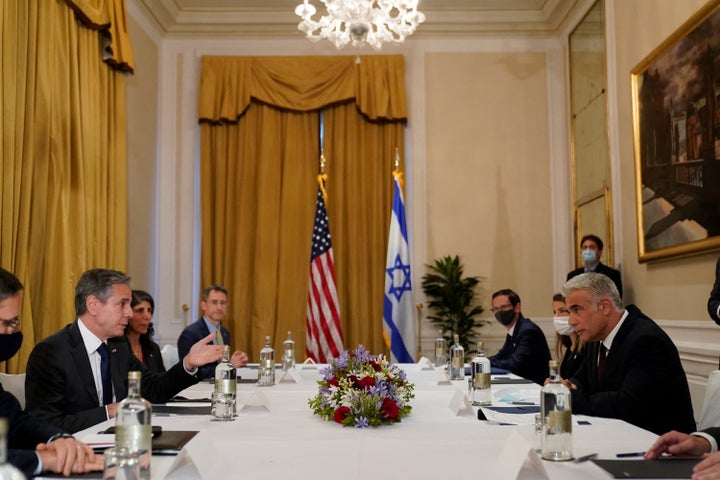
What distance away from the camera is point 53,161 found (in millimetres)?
5551

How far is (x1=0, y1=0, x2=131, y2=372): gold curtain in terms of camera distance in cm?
501

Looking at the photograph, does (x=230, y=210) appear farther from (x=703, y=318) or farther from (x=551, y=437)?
(x=551, y=437)

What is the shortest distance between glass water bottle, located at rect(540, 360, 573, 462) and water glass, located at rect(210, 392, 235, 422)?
1185 millimetres

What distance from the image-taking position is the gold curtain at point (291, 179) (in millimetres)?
8312

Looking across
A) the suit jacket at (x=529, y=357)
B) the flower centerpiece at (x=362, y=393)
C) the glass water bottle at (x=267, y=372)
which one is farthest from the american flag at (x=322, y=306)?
the flower centerpiece at (x=362, y=393)

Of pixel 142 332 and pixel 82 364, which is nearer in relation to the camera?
pixel 82 364

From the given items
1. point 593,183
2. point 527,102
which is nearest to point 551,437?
point 593,183

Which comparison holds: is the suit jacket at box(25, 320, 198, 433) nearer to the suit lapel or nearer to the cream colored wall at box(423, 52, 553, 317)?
the suit lapel

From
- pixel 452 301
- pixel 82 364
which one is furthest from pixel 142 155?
pixel 82 364

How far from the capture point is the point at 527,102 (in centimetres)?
861

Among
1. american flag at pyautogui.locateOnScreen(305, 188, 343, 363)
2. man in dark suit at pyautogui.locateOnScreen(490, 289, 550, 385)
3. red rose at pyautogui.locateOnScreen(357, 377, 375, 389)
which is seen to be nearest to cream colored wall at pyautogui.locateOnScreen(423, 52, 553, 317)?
american flag at pyautogui.locateOnScreen(305, 188, 343, 363)

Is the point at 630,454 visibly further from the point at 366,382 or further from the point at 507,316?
the point at 507,316

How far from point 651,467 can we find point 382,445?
74cm

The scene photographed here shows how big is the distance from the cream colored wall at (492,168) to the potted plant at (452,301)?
0.22m
